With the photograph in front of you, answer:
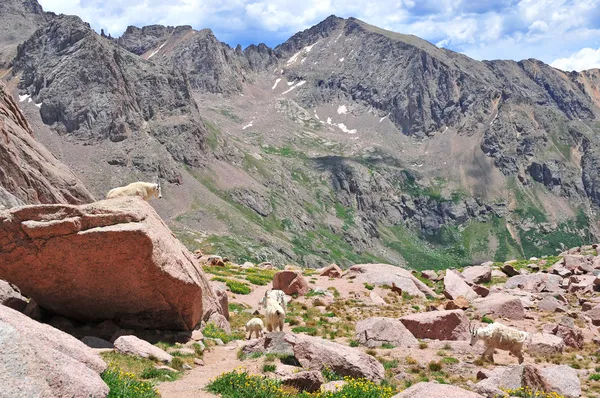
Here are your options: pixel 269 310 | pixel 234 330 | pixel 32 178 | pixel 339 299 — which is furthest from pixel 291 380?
pixel 32 178

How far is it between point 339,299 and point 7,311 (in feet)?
97.5

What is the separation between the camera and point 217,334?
2373cm

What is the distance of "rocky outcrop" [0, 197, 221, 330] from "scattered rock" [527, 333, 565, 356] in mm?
16956

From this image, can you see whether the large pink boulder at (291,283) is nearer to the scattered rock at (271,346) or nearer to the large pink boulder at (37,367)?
the scattered rock at (271,346)

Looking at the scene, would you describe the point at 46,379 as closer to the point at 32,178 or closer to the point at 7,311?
the point at 7,311

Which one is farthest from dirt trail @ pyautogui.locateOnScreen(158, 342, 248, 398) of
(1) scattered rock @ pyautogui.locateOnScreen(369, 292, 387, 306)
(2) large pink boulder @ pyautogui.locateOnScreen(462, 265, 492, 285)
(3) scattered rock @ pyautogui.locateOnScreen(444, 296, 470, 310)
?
(2) large pink boulder @ pyautogui.locateOnScreen(462, 265, 492, 285)

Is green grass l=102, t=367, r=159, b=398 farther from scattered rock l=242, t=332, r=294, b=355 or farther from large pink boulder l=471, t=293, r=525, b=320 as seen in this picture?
large pink boulder l=471, t=293, r=525, b=320

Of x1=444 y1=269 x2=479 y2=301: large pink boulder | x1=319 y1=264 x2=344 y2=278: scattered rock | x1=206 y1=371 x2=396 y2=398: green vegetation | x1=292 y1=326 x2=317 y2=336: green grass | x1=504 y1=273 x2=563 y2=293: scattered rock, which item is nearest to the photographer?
x1=206 y1=371 x2=396 y2=398: green vegetation

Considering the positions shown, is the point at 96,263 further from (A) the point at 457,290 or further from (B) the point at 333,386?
(A) the point at 457,290

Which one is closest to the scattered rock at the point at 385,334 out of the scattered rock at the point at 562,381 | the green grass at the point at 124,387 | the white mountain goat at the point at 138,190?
the scattered rock at the point at 562,381

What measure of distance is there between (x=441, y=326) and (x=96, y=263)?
1811 centimetres

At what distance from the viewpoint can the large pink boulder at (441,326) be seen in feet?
85.0

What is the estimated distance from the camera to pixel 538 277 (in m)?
44.2

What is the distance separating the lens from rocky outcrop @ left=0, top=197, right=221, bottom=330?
19.5 m
